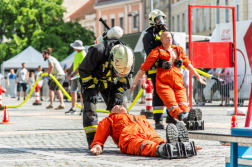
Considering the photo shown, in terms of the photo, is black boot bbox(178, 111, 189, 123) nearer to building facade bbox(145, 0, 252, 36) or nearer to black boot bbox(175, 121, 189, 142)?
black boot bbox(175, 121, 189, 142)

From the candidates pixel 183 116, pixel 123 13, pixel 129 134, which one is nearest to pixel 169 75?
pixel 183 116

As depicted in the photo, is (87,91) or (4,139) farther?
(4,139)

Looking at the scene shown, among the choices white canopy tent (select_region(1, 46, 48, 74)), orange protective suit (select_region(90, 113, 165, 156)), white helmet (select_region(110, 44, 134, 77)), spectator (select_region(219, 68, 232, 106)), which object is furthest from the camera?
white canopy tent (select_region(1, 46, 48, 74))

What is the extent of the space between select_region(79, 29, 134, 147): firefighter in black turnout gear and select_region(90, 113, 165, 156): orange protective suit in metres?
0.43

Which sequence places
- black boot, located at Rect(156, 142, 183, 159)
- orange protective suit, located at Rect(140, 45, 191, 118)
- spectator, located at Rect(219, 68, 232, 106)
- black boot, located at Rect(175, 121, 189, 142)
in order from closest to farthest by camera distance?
1. black boot, located at Rect(156, 142, 183, 159)
2. black boot, located at Rect(175, 121, 189, 142)
3. orange protective suit, located at Rect(140, 45, 191, 118)
4. spectator, located at Rect(219, 68, 232, 106)

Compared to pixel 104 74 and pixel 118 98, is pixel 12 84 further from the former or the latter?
pixel 104 74

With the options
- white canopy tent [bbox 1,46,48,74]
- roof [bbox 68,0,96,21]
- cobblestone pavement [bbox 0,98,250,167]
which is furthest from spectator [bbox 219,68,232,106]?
roof [bbox 68,0,96,21]

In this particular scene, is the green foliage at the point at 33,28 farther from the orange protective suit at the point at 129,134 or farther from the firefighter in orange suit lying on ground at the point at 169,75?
the orange protective suit at the point at 129,134

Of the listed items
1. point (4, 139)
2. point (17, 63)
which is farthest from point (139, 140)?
point (17, 63)

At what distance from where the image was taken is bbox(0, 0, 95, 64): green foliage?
165ft

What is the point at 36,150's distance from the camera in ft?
21.1

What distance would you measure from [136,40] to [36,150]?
15.8 meters

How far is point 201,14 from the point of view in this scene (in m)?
44.2

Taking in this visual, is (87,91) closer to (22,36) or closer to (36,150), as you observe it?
(36,150)
